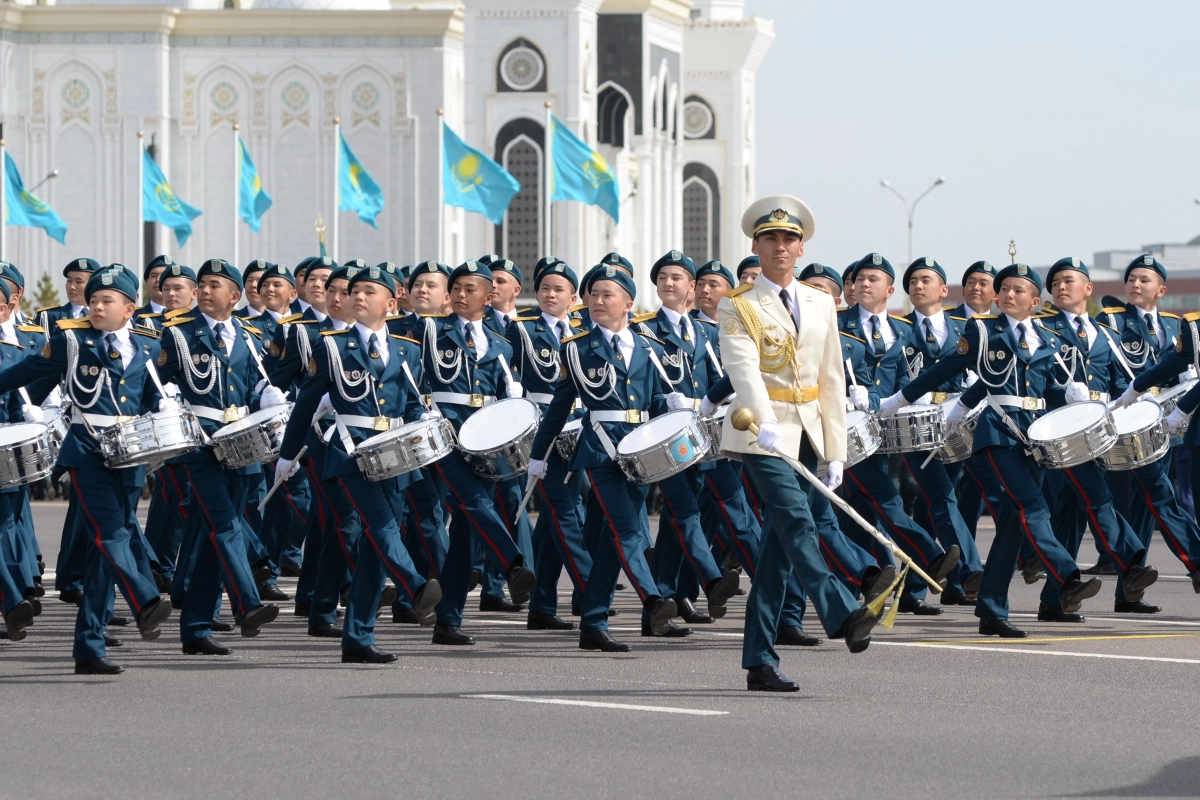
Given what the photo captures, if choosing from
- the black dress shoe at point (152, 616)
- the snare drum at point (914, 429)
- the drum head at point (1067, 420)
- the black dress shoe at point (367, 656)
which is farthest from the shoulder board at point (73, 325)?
the drum head at point (1067, 420)

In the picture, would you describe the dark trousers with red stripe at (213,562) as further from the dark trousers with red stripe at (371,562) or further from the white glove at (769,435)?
the white glove at (769,435)

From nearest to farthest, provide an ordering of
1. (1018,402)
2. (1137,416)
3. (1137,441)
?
(1018,402) < (1137,441) < (1137,416)

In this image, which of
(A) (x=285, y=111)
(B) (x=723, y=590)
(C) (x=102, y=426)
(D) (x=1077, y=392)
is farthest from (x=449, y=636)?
(A) (x=285, y=111)

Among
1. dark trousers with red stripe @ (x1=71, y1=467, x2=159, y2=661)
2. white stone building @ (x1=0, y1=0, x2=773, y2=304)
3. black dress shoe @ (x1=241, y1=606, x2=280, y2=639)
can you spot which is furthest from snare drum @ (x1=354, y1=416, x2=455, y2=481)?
white stone building @ (x1=0, y1=0, x2=773, y2=304)

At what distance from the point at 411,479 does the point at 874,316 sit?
3.66 metres

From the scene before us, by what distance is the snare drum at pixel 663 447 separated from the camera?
10461 millimetres

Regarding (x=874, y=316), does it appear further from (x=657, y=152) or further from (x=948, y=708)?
Answer: (x=657, y=152)

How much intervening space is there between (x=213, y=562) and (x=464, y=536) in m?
1.27

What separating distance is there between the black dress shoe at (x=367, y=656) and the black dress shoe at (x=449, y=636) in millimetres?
815

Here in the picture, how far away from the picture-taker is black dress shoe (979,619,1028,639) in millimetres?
10984

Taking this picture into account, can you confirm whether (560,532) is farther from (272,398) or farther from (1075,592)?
(1075,592)

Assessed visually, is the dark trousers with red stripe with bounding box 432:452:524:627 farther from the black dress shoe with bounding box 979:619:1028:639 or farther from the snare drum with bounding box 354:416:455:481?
the black dress shoe with bounding box 979:619:1028:639

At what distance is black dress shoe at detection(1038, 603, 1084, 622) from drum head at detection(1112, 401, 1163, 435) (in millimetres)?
970

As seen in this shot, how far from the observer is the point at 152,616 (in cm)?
980
